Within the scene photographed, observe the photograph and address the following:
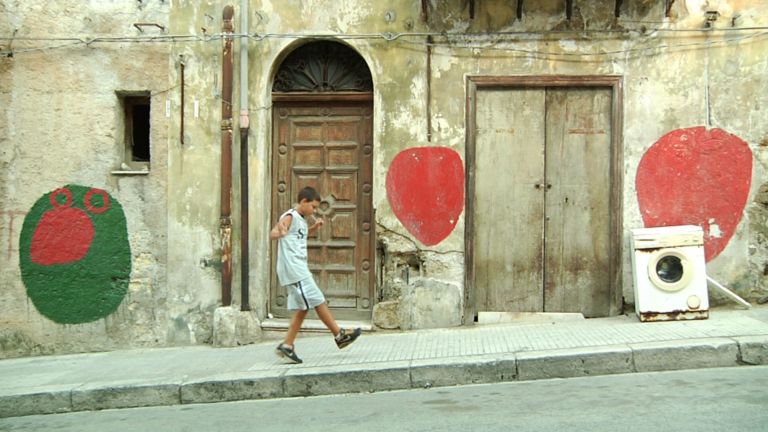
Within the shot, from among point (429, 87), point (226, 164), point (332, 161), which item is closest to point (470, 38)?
point (429, 87)

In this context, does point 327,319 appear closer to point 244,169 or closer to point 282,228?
point 282,228

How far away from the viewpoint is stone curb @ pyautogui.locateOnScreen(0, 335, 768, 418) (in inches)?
259

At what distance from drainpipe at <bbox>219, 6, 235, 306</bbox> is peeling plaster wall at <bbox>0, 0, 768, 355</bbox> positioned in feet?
0.30

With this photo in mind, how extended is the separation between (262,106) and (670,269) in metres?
4.68

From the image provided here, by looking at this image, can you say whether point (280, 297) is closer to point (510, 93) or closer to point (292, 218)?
point (292, 218)

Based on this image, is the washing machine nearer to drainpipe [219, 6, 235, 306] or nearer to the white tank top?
the white tank top

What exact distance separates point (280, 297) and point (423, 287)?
172 cm

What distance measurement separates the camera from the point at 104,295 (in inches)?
347

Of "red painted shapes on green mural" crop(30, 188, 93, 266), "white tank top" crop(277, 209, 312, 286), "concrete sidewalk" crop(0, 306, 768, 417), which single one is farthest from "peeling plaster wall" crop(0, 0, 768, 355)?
"white tank top" crop(277, 209, 312, 286)

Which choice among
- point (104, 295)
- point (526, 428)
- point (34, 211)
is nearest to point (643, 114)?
point (526, 428)

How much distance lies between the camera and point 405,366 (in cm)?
666

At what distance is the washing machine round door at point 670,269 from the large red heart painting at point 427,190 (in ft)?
6.81

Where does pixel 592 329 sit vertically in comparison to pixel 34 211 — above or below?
below

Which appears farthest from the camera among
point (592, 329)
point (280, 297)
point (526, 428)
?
point (280, 297)
